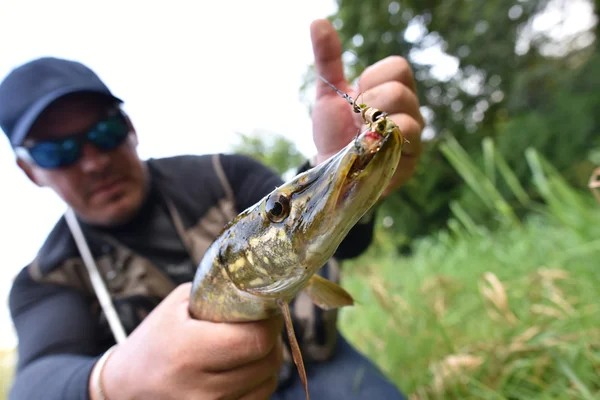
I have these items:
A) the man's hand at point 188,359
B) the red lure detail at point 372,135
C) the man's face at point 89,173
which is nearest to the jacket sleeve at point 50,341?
the man's hand at point 188,359

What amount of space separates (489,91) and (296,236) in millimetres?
7467

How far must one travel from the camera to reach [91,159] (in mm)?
1405

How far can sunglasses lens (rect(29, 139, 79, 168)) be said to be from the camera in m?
1.37

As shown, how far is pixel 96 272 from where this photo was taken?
1.36 m

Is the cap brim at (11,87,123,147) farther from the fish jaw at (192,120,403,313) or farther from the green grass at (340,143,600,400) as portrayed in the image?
the green grass at (340,143,600,400)

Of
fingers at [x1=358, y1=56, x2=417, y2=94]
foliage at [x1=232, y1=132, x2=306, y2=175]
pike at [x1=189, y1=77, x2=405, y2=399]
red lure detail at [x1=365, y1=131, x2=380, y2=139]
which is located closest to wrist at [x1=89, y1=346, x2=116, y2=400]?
pike at [x1=189, y1=77, x2=405, y2=399]

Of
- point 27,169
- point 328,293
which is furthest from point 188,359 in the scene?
point 27,169

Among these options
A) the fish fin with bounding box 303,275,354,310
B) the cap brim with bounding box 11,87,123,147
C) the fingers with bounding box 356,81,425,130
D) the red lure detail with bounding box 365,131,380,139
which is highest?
the cap brim with bounding box 11,87,123,147

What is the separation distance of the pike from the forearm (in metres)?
0.35

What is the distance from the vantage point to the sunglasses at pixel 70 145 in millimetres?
1374

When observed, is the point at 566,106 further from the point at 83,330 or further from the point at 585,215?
the point at 83,330

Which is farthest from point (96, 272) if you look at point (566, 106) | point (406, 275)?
point (566, 106)

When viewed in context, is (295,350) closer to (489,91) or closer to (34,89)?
(34,89)

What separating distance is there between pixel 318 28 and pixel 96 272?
3.92ft
